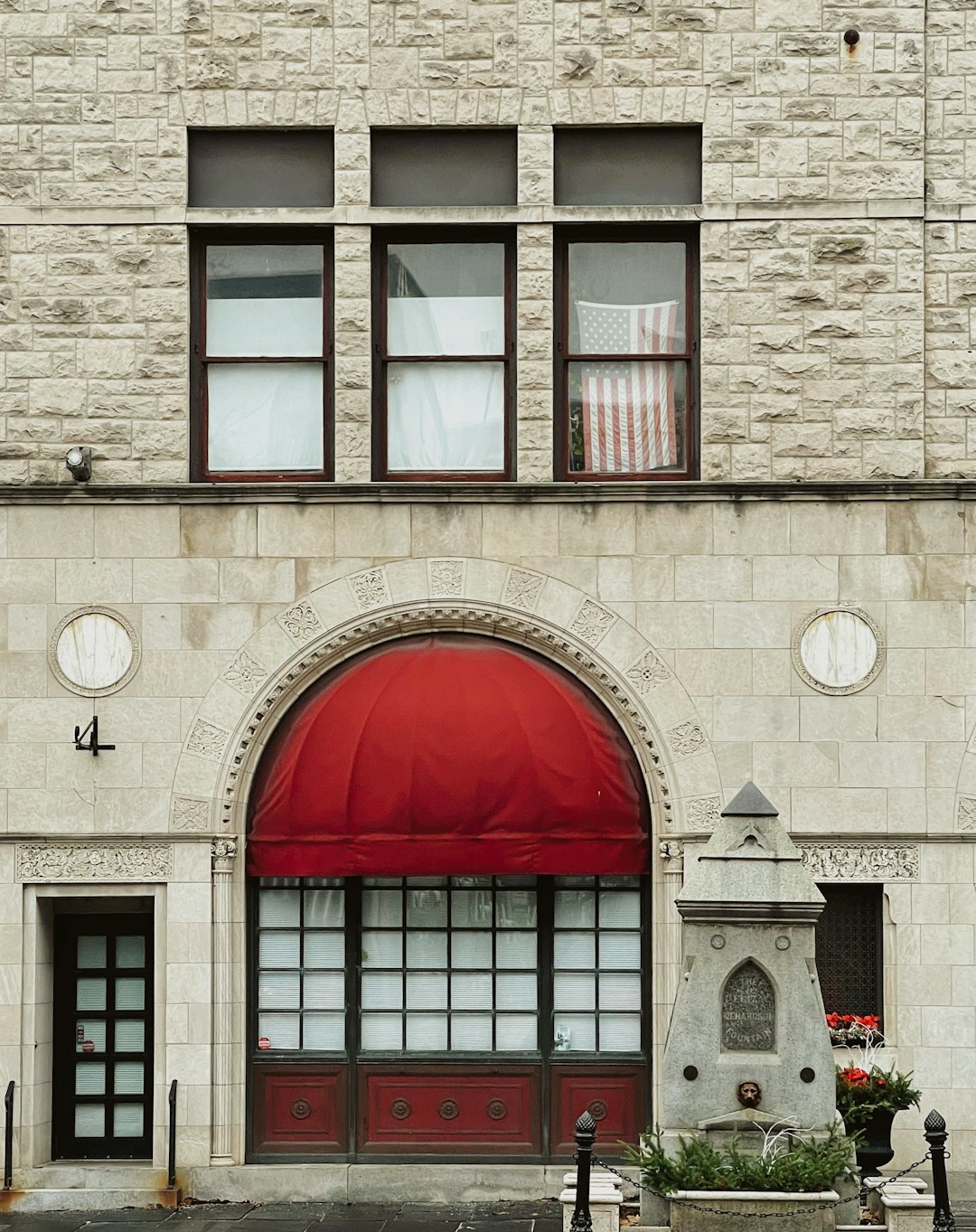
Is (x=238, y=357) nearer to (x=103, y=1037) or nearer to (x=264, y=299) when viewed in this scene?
(x=264, y=299)

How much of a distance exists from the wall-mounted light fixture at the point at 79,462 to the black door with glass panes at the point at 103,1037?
4404mm

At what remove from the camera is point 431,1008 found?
18969 millimetres

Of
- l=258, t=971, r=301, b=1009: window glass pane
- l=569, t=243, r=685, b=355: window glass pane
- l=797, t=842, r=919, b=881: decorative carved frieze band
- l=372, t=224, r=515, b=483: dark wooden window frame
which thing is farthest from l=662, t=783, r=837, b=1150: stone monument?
l=569, t=243, r=685, b=355: window glass pane

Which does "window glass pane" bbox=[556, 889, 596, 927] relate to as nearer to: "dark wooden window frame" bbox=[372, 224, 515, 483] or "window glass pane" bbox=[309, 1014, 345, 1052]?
"window glass pane" bbox=[309, 1014, 345, 1052]

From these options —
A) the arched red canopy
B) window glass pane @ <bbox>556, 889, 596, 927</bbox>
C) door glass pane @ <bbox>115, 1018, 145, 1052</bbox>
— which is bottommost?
door glass pane @ <bbox>115, 1018, 145, 1052</bbox>

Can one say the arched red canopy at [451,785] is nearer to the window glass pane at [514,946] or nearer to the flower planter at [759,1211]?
the window glass pane at [514,946]

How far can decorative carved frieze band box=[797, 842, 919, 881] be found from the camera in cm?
1838

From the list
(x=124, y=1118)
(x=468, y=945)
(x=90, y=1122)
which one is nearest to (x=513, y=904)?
(x=468, y=945)

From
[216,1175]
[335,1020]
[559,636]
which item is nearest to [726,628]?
[559,636]

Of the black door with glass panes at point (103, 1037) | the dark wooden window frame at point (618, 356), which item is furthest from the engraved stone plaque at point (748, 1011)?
the black door with glass panes at point (103, 1037)

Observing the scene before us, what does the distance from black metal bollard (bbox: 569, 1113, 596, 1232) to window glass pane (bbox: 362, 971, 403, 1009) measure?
17.0 feet

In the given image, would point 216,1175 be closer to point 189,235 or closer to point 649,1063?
point 649,1063

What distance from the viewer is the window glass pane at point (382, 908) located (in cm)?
1905

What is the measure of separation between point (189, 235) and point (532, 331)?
3.54 metres
